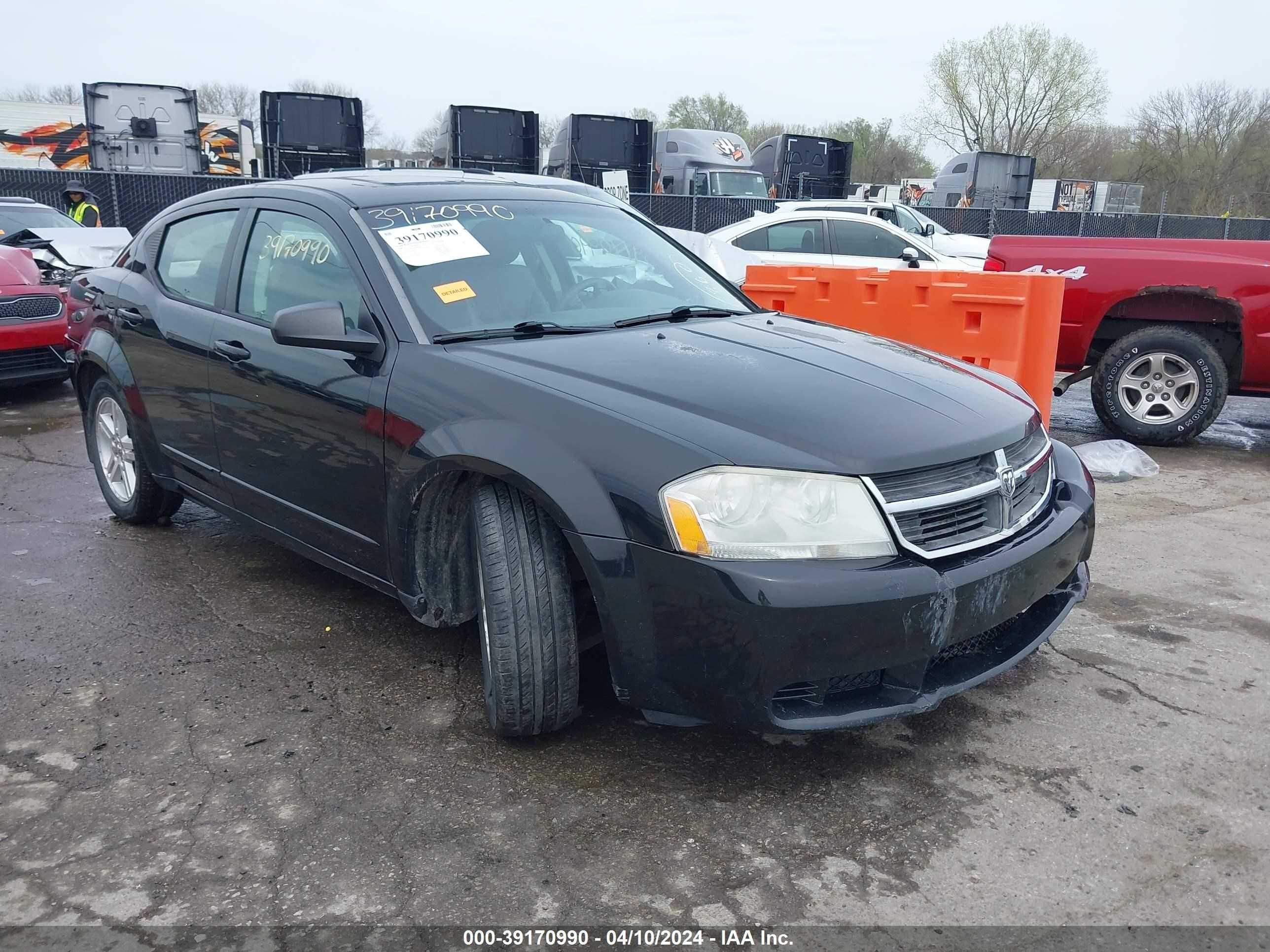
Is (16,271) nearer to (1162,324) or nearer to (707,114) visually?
(1162,324)

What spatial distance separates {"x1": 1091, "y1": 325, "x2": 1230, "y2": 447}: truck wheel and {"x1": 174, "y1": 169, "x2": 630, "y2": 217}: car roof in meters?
4.45

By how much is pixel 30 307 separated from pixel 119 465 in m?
4.09

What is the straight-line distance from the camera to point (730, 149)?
2514 centimetres

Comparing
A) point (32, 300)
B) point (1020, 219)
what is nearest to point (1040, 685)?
point (32, 300)

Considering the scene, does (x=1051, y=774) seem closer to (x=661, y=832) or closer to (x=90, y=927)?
(x=661, y=832)

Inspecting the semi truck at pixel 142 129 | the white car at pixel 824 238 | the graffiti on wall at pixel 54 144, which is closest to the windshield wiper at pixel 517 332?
the white car at pixel 824 238

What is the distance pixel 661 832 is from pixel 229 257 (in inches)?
110

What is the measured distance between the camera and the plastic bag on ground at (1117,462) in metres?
6.43

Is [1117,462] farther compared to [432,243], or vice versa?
[1117,462]

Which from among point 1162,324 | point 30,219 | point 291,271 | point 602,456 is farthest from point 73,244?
point 1162,324

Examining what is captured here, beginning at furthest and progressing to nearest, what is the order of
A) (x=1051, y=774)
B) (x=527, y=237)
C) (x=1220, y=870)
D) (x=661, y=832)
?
(x=527, y=237) < (x=1051, y=774) < (x=661, y=832) < (x=1220, y=870)

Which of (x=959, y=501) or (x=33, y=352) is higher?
(x=959, y=501)

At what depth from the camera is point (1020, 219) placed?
23641mm

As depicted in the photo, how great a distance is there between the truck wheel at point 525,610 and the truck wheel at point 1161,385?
5686mm
